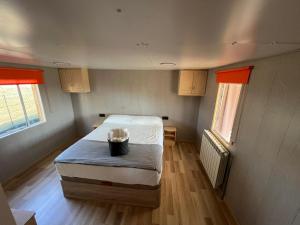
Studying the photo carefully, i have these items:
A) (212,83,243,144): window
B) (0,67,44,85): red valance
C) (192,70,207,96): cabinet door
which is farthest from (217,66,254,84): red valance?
(0,67,44,85): red valance

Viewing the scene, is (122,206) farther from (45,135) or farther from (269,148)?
(45,135)

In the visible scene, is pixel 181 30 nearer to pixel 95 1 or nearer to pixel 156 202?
pixel 95 1

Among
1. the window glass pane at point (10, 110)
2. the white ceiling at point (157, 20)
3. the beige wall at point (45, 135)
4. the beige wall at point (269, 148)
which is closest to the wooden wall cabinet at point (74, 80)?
the beige wall at point (45, 135)

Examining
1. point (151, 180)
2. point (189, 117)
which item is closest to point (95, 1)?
point (151, 180)

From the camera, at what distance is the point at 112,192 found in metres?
1.91

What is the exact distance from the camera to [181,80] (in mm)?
3248

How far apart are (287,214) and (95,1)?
6.34ft

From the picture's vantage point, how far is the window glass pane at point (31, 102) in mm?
2738

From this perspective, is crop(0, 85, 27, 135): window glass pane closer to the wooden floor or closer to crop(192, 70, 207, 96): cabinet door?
the wooden floor

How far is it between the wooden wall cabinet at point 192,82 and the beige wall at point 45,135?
3176mm

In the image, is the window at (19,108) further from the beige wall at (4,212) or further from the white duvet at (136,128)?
the beige wall at (4,212)

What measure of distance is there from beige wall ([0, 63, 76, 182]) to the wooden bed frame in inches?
51.4

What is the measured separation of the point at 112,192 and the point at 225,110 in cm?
232

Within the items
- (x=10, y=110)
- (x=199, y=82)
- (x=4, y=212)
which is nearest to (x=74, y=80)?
(x=10, y=110)
